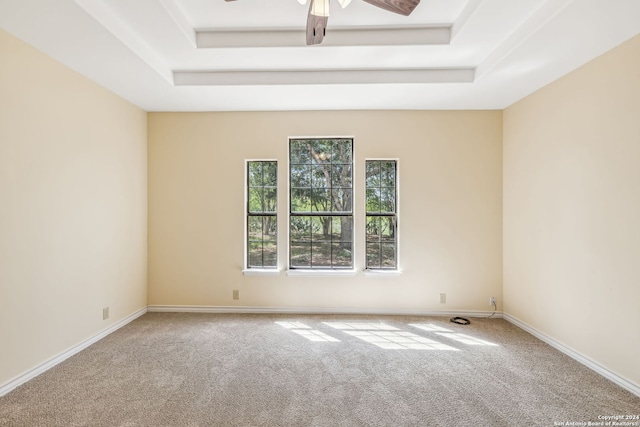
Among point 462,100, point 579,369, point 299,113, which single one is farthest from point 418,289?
point 299,113

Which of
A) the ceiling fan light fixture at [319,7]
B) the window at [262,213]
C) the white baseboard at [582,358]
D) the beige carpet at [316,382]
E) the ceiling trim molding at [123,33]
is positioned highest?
the ceiling trim molding at [123,33]

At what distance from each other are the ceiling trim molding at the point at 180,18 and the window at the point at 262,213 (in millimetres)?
1627

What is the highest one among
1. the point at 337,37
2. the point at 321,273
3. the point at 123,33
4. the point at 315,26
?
the point at 337,37

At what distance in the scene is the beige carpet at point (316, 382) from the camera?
6.11 ft

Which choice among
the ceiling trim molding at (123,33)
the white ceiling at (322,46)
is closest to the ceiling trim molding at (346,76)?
the white ceiling at (322,46)

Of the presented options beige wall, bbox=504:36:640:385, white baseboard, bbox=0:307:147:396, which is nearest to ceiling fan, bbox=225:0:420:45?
beige wall, bbox=504:36:640:385

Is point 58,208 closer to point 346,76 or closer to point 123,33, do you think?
point 123,33

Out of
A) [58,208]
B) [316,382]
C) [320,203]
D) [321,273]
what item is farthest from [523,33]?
[58,208]

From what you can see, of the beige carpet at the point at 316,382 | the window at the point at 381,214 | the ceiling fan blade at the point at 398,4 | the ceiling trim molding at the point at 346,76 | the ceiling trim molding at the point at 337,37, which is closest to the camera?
the ceiling fan blade at the point at 398,4

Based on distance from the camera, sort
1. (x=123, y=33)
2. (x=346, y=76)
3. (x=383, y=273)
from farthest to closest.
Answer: (x=383, y=273) < (x=346, y=76) < (x=123, y=33)

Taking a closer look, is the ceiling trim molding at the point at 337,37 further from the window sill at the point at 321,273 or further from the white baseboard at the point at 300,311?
the white baseboard at the point at 300,311

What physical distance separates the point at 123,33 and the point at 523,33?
3.07 meters

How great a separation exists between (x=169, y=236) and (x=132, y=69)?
6.49 feet

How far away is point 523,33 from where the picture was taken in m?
2.20
